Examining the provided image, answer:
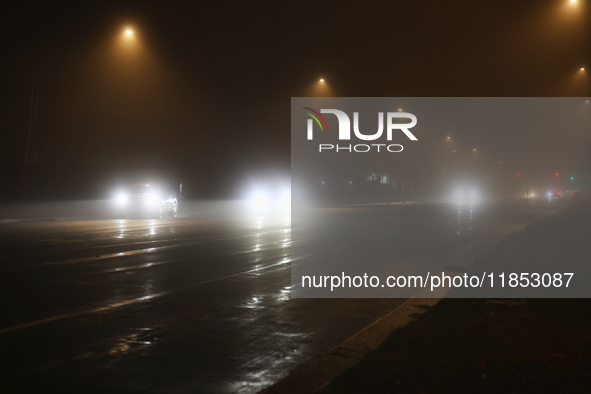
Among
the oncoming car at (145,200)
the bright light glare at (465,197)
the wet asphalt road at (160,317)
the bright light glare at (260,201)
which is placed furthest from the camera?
the bright light glare at (465,197)

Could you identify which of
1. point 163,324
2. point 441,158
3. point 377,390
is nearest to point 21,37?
point 163,324

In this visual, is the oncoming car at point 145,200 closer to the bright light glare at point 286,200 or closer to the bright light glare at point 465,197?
the bright light glare at point 286,200

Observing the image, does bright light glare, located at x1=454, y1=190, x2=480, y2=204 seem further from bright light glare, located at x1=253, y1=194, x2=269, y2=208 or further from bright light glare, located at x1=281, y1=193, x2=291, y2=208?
bright light glare, located at x1=253, y1=194, x2=269, y2=208

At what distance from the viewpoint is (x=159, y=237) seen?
18453mm

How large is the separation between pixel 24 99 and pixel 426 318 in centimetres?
2685

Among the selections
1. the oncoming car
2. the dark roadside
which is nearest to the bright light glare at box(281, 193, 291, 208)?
the oncoming car

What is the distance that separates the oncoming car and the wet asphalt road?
13461 millimetres

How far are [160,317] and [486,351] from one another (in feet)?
13.2

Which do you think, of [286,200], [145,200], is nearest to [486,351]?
[145,200]

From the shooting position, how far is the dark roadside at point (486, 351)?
4.55m

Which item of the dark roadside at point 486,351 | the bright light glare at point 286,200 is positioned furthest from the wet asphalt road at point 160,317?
the bright light glare at point 286,200

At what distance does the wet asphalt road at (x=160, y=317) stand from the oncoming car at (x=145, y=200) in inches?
530

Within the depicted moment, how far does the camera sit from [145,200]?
1133 inches

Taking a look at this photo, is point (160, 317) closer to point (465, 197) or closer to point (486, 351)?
point (486, 351)
